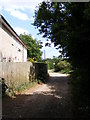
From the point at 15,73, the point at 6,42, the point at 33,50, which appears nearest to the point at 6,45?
the point at 6,42

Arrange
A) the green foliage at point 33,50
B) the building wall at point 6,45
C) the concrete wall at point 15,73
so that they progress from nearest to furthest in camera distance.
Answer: the concrete wall at point 15,73
the building wall at point 6,45
the green foliage at point 33,50

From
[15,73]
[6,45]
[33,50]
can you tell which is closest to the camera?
[15,73]

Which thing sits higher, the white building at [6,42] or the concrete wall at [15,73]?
the white building at [6,42]

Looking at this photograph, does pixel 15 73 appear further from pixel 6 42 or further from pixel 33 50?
pixel 33 50

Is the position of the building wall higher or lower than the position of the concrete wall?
higher

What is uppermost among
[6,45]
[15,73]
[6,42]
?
[6,42]

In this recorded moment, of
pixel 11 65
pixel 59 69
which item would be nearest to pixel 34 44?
pixel 59 69

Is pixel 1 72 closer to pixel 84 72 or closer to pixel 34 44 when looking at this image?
pixel 84 72

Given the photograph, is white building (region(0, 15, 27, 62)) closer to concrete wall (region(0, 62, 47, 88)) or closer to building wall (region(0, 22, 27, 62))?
building wall (region(0, 22, 27, 62))

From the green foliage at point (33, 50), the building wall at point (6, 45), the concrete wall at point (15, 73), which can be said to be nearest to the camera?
the concrete wall at point (15, 73)

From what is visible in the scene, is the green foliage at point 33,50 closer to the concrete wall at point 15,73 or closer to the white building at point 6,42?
the white building at point 6,42

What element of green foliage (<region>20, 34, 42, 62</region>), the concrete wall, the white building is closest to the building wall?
the white building

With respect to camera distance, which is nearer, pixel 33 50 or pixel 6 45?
pixel 6 45

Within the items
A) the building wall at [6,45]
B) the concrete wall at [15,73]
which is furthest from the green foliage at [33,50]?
the concrete wall at [15,73]
